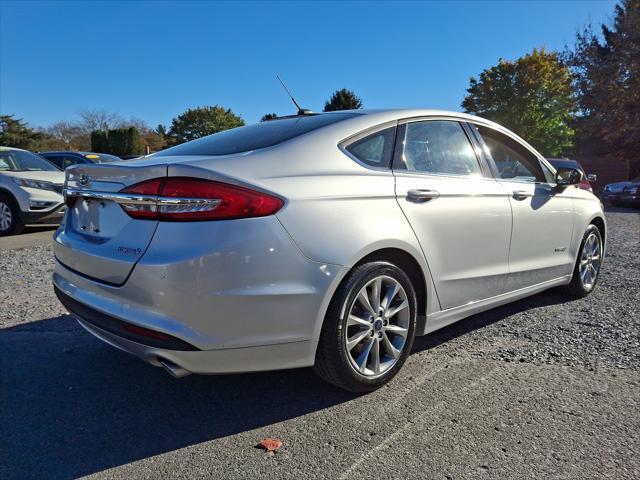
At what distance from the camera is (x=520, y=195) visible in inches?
147

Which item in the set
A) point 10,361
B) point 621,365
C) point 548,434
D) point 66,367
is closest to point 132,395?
point 66,367

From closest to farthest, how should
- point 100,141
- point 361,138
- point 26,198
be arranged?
point 361,138 → point 26,198 → point 100,141

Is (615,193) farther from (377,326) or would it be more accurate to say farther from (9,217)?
(377,326)

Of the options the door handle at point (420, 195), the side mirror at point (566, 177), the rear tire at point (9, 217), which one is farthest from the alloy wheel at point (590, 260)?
the rear tire at point (9, 217)

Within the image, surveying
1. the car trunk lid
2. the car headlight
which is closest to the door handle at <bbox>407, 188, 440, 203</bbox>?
the car trunk lid

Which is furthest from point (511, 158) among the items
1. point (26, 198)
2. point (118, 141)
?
point (118, 141)

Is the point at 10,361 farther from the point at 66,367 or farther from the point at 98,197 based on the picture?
the point at 98,197

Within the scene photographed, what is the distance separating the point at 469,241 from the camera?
10.7ft

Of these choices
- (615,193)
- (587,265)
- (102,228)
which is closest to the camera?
(102,228)

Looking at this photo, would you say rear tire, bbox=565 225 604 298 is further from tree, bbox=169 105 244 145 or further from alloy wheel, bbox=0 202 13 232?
tree, bbox=169 105 244 145

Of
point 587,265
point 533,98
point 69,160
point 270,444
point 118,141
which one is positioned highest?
point 533,98

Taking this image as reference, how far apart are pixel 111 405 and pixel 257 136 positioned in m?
1.71

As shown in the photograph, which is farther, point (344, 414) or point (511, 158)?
point (511, 158)

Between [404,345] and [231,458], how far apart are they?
46.4 inches
